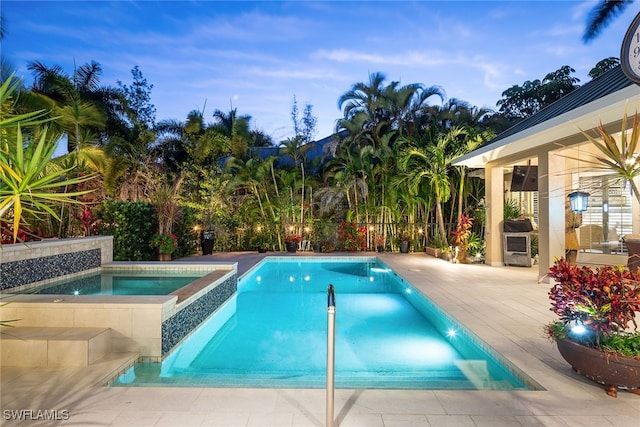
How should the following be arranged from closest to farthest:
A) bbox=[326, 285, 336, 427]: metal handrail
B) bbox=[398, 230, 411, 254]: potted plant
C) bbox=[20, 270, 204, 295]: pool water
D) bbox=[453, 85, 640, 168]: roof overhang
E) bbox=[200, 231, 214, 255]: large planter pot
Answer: bbox=[326, 285, 336, 427]: metal handrail < bbox=[453, 85, 640, 168]: roof overhang < bbox=[20, 270, 204, 295]: pool water < bbox=[200, 231, 214, 255]: large planter pot < bbox=[398, 230, 411, 254]: potted plant

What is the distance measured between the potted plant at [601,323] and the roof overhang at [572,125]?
1.16 metres

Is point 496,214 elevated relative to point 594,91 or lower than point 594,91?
lower

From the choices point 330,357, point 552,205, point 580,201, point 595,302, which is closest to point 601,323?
point 595,302

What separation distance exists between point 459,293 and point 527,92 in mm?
18825

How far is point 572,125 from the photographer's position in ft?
17.9

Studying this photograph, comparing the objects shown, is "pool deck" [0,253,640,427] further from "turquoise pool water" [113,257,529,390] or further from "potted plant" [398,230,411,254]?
"potted plant" [398,230,411,254]

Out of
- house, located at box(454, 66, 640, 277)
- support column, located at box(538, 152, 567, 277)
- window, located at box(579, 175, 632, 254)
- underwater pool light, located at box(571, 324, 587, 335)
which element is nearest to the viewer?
underwater pool light, located at box(571, 324, 587, 335)

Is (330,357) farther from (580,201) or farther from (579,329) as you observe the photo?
(580,201)

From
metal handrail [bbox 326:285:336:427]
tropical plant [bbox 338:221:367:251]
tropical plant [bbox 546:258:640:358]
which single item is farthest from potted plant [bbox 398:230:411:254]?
metal handrail [bbox 326:285:336:427]

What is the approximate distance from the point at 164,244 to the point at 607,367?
9613 mm

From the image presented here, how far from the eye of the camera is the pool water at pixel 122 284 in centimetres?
554

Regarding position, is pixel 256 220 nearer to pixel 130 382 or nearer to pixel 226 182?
pixel 226 182

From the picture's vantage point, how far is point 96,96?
16.0m

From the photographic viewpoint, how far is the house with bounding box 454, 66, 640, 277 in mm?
5727
